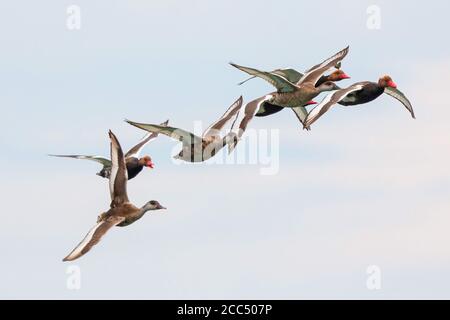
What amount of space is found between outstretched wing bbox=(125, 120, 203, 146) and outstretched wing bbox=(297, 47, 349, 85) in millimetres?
5306

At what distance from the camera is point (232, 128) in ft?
115

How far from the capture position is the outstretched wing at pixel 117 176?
3316cm

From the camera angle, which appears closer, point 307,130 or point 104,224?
point 104,224

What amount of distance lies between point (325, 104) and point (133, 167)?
6062 mm

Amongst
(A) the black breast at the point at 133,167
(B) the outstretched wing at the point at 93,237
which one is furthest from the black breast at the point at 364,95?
(B) the outstretched wing at the point at 93,237

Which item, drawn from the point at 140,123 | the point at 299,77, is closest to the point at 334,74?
the point at 299,77

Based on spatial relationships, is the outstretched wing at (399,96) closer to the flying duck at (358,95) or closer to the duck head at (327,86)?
the flying duck at (358,95)

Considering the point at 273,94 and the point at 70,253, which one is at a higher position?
the point at 273,94

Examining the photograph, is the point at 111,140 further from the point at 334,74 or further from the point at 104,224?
the point at 334,74

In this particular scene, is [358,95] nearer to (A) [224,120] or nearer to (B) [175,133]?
(A) [224,120]

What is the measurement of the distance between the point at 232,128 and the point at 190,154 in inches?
64.5

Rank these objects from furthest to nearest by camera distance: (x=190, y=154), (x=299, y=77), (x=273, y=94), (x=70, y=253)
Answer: (x=299, y=77) → (x=273, y=94) → (x=190, y=154) → (x=70, y=253)

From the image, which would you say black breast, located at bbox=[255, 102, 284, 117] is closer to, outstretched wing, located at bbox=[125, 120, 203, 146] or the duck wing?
the duck wing

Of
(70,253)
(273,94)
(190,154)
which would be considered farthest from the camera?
(273,94)
